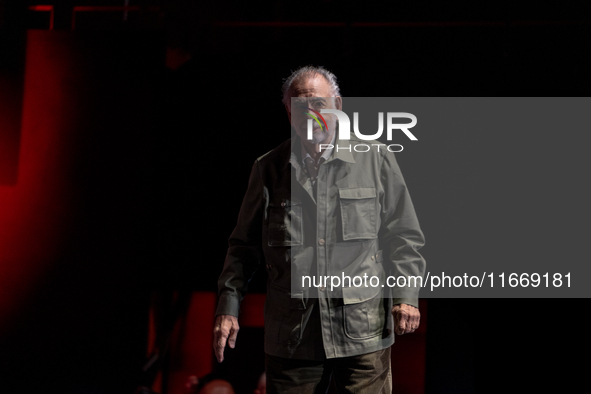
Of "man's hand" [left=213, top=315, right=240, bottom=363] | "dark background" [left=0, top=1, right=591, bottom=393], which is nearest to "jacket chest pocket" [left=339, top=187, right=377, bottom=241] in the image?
"man's hand" [left=213, top=315, right=240, bottom=363]

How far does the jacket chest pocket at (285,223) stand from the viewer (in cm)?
169

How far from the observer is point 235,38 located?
8.42 ft

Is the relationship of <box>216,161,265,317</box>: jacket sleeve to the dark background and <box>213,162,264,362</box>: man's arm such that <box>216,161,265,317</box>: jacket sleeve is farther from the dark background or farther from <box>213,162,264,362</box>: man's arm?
the dark background

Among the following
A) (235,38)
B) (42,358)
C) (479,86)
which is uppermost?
(235,38)

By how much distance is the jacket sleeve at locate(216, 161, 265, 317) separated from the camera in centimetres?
175

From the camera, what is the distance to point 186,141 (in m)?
2.53

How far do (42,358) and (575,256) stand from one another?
274 cm

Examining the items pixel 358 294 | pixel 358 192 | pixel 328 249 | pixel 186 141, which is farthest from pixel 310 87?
pixel 186 141

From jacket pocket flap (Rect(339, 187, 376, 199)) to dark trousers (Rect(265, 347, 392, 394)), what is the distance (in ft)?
1.74

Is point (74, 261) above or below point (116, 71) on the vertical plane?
below

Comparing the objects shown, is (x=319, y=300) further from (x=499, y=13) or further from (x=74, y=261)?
(x=499, y=13)

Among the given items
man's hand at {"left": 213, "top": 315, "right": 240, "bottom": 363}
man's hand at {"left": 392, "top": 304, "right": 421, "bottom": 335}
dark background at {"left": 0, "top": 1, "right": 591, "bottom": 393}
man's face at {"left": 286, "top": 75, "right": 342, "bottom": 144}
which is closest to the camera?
man's hand at {"left": 392, "top": 304, "right": 421, "bottom": 335}

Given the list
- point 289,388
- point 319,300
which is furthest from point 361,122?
point 289,388

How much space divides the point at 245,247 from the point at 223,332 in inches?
12.4
